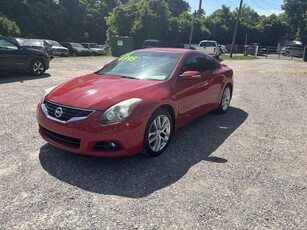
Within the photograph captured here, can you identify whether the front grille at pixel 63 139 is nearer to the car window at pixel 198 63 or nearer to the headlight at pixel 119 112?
the headlight at pixel 119 112

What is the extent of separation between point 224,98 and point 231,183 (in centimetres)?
340

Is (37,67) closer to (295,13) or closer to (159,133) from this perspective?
(159,133)

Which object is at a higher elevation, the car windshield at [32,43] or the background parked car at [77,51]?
the car windshield at [32,43]

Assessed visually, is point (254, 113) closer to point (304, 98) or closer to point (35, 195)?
point (304, 98)

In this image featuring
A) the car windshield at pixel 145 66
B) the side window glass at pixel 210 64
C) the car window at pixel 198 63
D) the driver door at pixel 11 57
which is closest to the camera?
the car windshield at pixel 145 66

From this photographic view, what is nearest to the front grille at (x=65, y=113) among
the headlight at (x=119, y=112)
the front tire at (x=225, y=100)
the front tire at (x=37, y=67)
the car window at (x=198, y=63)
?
the headlight at (x=119, y=112)

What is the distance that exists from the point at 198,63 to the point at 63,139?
2.95m

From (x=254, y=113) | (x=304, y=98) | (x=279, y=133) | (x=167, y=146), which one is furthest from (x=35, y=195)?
(x=304, y=98)

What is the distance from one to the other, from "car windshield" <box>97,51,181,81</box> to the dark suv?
20.4 ft

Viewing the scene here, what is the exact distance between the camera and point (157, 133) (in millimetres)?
4195

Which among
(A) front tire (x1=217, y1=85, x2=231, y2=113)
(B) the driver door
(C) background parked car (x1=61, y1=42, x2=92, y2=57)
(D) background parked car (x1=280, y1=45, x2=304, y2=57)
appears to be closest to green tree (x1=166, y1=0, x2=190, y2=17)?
(D) background parked car (x1=280, y1=45, x2=304, y2=57)

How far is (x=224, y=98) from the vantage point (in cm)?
677

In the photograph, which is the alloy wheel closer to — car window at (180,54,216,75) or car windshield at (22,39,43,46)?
car window at (180,54,216,75)

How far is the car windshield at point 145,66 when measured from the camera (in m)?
4.77
